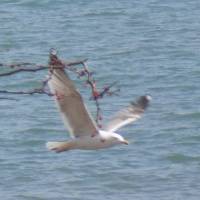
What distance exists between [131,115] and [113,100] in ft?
23.6

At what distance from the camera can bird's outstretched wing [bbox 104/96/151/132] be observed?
203 inches

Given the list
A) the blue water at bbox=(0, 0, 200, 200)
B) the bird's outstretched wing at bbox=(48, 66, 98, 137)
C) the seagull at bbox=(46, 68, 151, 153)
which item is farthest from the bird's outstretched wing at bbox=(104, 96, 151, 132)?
the blue water at bbox=(0, 0, 200, 200)

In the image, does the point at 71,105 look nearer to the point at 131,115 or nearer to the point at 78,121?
the point at 78,121

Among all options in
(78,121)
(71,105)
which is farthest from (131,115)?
(71,105)

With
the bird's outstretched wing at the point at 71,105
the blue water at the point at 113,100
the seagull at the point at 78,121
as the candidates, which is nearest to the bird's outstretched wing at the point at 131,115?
the seagull at the point at 78,121

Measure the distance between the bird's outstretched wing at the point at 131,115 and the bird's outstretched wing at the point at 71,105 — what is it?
→ 0.22 metres

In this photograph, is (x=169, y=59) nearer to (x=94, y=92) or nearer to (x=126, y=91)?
(x=126, y=91)

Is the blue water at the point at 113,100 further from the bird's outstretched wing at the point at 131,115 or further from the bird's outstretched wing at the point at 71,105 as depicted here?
the bird's outstretched wing at the point at 71,105

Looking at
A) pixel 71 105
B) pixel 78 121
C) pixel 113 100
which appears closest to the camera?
pixel 71 105

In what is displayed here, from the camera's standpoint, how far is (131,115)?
5.26 metres

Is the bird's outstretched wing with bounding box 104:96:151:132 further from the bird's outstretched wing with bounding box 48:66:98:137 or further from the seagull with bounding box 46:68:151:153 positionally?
the bird's outstretched wing with bounding box 48:66:98:137

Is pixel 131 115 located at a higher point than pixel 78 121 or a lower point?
higher

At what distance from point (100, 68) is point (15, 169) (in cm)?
397

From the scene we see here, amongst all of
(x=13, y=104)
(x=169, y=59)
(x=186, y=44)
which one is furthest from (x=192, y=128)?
(x=186, y=44)
